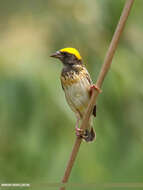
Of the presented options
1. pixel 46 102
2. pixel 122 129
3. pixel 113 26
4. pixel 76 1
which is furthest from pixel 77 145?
pixel 76 1

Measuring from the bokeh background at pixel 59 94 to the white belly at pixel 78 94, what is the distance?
0.09 m

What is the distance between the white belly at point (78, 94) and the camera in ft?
11.2

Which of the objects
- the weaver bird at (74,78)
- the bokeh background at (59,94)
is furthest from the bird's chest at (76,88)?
the bokeh background at (59,94)

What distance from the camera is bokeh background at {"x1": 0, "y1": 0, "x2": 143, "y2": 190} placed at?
3.58 metres

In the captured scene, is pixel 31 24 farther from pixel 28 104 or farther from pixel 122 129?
pixel 122 129

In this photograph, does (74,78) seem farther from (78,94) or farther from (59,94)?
(59,94)

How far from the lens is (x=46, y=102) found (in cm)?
353

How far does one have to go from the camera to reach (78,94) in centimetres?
345

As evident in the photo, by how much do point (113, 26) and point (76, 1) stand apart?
598 millimetres

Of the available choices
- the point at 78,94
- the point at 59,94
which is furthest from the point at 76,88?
the point at 59,94

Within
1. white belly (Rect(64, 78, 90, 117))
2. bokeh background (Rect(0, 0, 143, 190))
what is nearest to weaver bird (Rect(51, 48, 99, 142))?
white belly (Rect(64, 78, 90, 117))

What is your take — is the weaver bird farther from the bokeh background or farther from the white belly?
the bokeh background

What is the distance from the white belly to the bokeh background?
0.28ft

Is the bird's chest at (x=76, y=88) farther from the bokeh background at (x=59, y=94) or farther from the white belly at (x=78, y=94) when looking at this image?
the bokeh background at (x=59, y=94)
